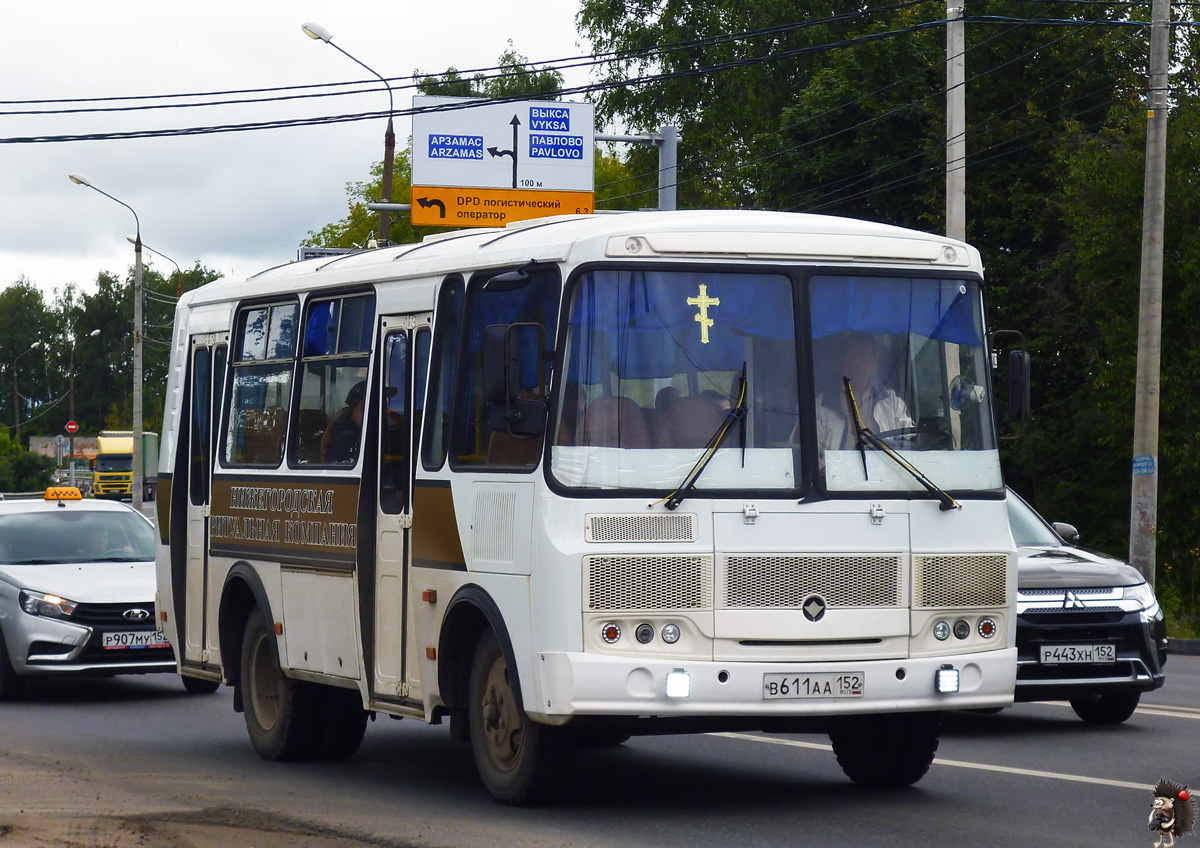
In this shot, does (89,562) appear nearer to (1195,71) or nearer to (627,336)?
(627,336)

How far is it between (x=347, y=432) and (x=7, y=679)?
6250mm

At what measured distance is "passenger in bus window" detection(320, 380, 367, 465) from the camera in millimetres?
10609

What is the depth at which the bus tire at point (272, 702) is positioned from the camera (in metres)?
11.4

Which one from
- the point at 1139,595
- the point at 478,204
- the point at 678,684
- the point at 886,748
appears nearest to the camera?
the point at 678,684

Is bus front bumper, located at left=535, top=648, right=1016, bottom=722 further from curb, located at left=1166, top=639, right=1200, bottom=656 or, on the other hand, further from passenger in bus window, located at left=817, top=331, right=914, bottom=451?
curb, located at left=1166, top=639, right=1200, bottom=656

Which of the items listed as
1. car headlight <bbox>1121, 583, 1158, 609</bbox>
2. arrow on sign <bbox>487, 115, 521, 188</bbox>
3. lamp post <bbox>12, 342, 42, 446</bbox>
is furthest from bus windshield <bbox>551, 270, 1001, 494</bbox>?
lamp post <bbox>12, 342, 42, 446</bbox>

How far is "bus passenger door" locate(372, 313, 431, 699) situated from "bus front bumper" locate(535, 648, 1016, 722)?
1.55 meters

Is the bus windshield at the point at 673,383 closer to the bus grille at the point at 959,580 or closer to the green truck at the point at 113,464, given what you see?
the bus grille at the point at 959,580

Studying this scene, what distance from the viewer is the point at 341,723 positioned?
11.6 m

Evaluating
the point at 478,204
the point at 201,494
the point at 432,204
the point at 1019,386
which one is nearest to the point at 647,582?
the point at 1019,386

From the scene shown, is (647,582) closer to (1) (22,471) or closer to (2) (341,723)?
(2) (341,723)

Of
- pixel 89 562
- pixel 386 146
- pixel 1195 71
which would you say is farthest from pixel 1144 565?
pixel 386 146

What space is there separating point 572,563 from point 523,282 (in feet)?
4.69

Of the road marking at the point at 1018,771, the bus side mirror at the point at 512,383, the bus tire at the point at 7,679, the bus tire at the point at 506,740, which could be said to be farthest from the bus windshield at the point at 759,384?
the bus tire at the point at 7,679
